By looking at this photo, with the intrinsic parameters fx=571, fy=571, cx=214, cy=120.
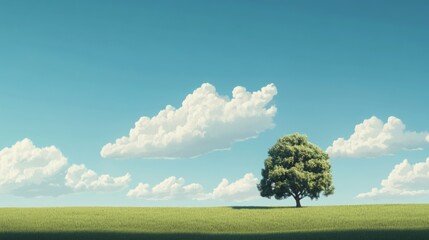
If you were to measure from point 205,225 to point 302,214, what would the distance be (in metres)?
13.1

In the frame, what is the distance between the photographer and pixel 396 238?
1480 inches

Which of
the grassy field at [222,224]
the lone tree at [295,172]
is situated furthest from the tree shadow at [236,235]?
the lone tree at [295,172]

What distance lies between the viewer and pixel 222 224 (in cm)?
5028

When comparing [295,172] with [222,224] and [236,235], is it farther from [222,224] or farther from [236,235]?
[236,235]

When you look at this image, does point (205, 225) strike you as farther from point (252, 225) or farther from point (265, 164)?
point (265, 164)

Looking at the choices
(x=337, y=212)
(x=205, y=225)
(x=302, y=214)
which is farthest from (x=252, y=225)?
(x=337, y=212)

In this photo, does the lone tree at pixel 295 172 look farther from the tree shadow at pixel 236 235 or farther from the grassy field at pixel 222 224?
the tree shadow at pixel 236 235

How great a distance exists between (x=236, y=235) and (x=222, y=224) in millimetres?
7986

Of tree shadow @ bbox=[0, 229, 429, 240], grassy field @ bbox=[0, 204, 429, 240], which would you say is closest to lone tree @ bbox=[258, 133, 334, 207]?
grassy field @ bbox=[0, 204, 429, 240]

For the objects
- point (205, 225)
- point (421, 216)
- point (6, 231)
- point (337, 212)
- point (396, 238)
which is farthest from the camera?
point (337, 212)

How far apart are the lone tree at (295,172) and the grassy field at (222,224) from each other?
15.1 feet

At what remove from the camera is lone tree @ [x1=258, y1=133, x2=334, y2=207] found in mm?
69000

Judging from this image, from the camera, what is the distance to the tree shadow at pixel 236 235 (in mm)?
38469

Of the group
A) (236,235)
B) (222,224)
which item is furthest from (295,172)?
(236,235)
